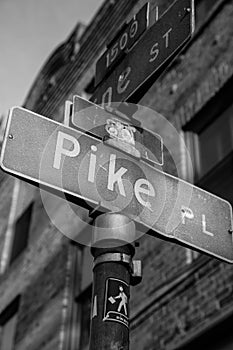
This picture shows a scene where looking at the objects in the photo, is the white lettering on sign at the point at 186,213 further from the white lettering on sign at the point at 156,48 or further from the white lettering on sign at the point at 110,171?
the white lettering on sign at the point at 156,48

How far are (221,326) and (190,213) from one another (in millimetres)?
3077

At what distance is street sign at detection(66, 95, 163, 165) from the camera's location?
359 centimetres

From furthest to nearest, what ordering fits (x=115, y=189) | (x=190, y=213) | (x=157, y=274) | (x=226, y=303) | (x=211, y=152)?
(x=211, y=152) < (x=157, y=274) < (x=226, y=303) < (x=190, y=213) < (x=115, y=189)

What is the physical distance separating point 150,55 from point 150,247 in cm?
470

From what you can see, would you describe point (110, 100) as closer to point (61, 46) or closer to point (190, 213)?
point (190, 213)

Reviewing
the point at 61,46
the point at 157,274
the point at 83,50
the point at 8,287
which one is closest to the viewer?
the point at 157,274

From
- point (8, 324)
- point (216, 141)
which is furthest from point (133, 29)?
point (8, 324)

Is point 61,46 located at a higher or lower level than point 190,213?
higher

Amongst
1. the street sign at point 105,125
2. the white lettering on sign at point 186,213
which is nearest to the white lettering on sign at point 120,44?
the street sign at point 105,125

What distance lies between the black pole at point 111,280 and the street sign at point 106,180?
118 millimetres

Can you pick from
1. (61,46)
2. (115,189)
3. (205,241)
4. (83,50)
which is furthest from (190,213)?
(61,46)

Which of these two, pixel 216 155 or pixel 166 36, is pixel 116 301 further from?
pixel 216 155

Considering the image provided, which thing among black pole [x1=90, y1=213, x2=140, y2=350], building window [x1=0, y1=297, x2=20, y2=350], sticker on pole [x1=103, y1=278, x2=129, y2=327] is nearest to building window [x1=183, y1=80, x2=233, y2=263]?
black pole [x1=90, y1=213, x2=140, y2=350]

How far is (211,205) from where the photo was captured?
3.68m
